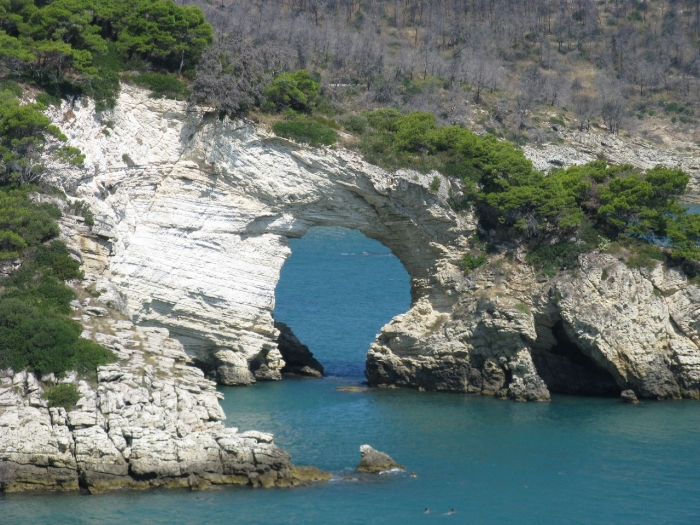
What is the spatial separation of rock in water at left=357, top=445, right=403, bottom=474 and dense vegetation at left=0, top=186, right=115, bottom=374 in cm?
817

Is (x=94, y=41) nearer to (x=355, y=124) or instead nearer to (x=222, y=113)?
(x=222, y=113)

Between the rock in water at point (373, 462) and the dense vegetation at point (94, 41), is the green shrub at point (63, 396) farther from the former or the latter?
the dense vegetation at point (94, 41)

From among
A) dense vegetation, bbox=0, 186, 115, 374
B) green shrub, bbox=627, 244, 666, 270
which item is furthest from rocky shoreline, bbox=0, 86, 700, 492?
dense vegetation, bbox=0, 186, 115, 374

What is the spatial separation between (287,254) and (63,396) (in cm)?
1665

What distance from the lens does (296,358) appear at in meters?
50.3

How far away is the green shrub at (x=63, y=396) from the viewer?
3148 centimetres

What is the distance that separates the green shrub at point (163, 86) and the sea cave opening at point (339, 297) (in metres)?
14.2

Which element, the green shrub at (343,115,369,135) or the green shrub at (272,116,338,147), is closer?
the green shrub at (272,116,338,147)

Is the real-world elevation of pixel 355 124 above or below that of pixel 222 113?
above

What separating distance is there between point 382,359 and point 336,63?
59.8 m

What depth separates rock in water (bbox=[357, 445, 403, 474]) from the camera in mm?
33719

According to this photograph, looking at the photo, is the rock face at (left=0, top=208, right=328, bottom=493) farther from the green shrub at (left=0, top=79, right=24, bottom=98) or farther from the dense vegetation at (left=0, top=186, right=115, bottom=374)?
the green shrub at (left=0, top=79, right=24, bottom=98)

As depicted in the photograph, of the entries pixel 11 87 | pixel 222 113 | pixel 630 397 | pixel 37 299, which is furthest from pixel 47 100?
pixel 630 397

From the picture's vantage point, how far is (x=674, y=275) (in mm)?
45062
